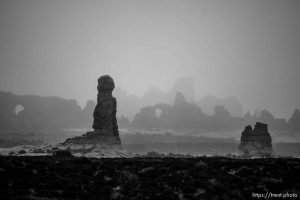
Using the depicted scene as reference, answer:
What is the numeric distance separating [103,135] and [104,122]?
2.38 meters

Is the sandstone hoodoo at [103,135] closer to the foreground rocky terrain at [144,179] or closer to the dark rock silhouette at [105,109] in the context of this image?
the dark rock silhouette at [105,109]

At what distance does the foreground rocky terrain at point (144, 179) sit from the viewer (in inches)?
596

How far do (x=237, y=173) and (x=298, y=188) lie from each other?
371 centimetres

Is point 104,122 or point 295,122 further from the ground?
point 295,122

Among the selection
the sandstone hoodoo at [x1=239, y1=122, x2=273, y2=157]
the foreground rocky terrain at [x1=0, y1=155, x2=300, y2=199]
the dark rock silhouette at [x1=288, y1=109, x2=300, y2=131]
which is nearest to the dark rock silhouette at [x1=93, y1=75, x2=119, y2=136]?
the sandstone hoodoo at [x1=239, y1=122, x2=273, y2=157]

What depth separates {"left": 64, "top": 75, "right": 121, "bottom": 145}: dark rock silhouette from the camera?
1902 inches

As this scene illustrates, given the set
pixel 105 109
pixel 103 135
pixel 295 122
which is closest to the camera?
pixel 103 135

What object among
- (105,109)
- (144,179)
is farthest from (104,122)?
(144,179)

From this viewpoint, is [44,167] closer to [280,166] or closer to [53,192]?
[53,192]

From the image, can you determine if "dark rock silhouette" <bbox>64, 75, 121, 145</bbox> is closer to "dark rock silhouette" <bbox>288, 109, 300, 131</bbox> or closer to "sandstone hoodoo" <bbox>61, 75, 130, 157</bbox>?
"sandstone hoodoo" <bbox>61, 75, 130, 157</bbox>

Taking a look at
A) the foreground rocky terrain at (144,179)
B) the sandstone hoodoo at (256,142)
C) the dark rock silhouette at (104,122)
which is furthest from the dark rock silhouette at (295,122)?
the foreground rocky terrain at (144,179)

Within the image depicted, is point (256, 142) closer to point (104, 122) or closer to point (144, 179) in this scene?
point (104, 122)

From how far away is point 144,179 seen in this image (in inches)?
696

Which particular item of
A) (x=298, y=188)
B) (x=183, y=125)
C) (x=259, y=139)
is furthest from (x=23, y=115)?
(x=298, y=188)
